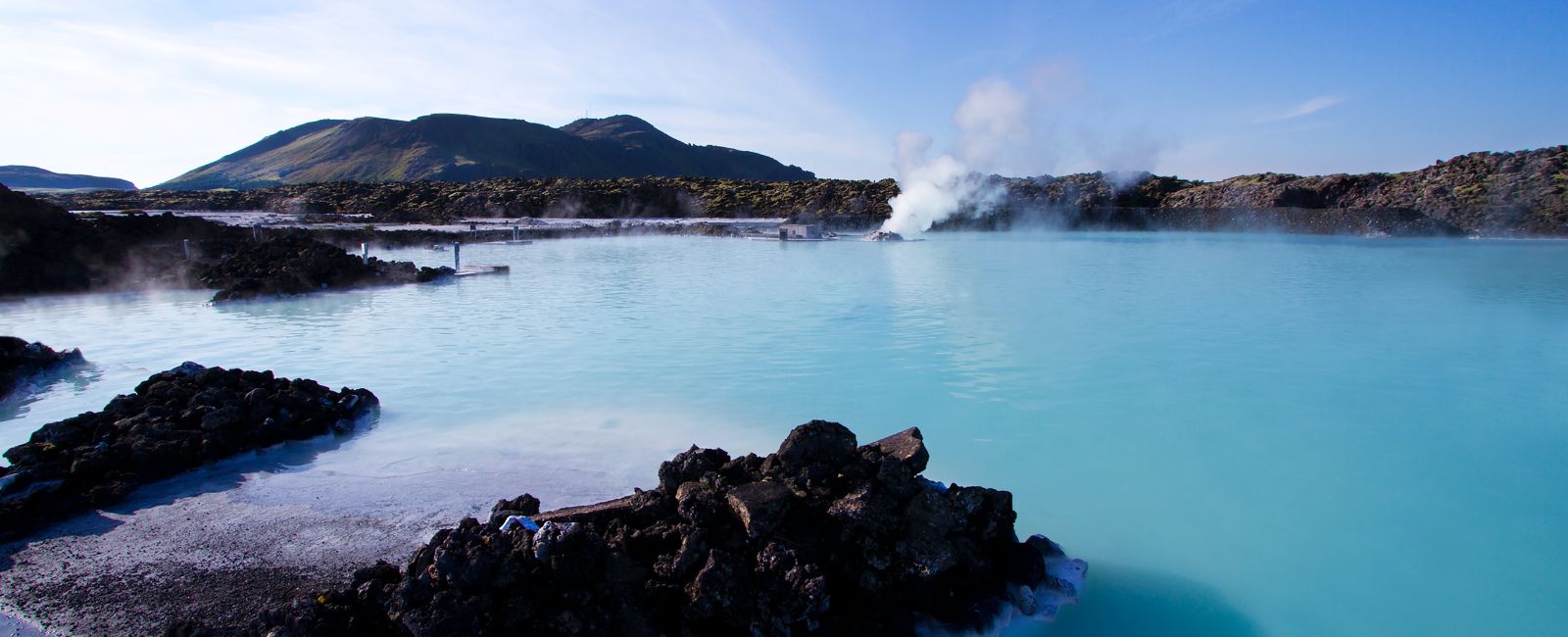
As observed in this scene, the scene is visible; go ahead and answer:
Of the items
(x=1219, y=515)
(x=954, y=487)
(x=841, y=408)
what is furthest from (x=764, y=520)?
(x=841, y=408)

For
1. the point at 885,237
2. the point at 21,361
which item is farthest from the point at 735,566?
the point at 885,237

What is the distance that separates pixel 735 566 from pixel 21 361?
311 inches

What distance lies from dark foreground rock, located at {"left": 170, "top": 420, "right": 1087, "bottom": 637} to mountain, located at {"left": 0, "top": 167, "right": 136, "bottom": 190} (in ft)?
354

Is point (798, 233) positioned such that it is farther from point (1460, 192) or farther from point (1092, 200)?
point (1460, 192)

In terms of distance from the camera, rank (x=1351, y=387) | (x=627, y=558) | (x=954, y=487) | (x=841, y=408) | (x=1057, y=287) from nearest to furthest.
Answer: (x=627, y=558)
(x=954, y=487)
(x=841, y=408)
(x=1351, y=387)
(x=1057, y=287)

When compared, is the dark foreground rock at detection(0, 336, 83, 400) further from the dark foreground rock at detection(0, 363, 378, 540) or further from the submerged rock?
the submerged rock

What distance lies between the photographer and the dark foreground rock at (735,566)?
2.75m

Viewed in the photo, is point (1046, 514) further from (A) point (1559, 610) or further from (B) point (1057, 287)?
(B) point (1057, 287)

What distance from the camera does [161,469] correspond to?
4559mm

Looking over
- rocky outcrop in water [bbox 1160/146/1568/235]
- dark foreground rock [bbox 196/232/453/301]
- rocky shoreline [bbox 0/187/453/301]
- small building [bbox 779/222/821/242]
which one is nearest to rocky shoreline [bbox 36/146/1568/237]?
rocky outcrop in water [bbox 1160/146/1568/235]

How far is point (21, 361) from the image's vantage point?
712cm

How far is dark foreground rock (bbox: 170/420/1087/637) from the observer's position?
2754mm

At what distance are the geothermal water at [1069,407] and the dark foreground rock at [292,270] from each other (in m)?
0.64

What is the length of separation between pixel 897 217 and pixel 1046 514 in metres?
26.0
